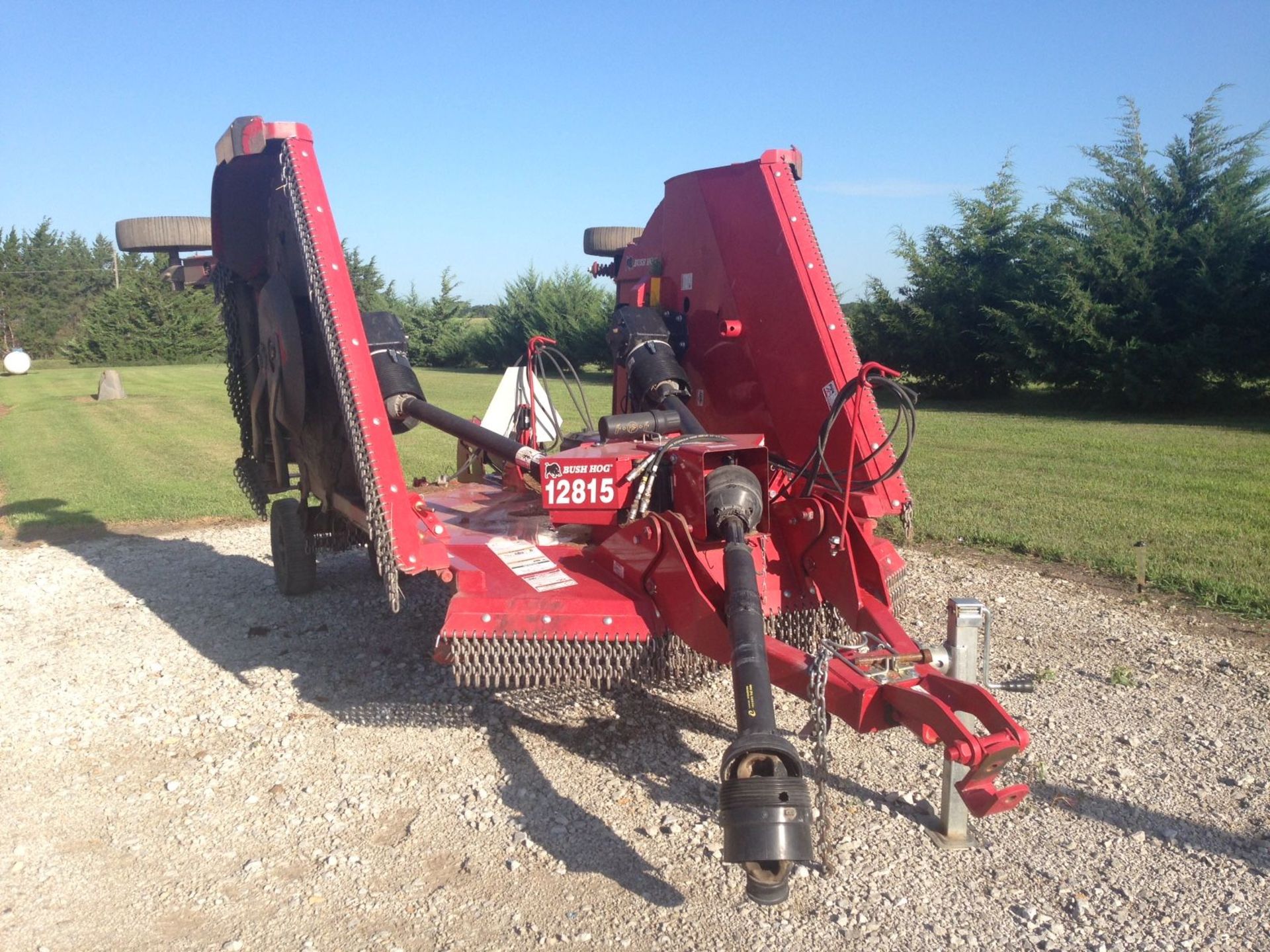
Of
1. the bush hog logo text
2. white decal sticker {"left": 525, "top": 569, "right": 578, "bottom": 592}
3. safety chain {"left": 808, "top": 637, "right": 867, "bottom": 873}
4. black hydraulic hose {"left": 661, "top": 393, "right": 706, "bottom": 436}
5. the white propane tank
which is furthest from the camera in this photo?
the white propane tank

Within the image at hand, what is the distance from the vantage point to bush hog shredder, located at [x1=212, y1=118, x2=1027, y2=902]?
2600mm

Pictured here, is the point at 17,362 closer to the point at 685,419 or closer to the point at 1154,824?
the point at 685,419

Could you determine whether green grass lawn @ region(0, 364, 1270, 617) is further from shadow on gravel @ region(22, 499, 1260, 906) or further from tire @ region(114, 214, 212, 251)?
tire @ region(114, 214, 212, 251)

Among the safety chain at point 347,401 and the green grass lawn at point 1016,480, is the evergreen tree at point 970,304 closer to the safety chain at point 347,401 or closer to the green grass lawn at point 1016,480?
the green grass lawn at point 1016,480

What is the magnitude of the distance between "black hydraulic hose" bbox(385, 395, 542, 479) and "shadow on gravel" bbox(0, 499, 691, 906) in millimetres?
926

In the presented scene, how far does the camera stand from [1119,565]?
588 cm

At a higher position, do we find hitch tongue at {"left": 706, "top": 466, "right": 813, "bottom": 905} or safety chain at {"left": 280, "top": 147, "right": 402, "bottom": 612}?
safety chain at {"left": 280, "top": 147, "right": 402, "bottom": 612}

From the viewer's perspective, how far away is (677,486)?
11.3 feet

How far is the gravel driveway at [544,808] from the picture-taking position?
263 centimetres

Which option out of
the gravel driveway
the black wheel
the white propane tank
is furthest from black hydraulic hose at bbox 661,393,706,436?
the white propane tank

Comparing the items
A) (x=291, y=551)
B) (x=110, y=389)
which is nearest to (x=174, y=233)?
(x=291, y=551)

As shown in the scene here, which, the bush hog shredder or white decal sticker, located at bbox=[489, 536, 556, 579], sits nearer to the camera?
the bush hog shredder

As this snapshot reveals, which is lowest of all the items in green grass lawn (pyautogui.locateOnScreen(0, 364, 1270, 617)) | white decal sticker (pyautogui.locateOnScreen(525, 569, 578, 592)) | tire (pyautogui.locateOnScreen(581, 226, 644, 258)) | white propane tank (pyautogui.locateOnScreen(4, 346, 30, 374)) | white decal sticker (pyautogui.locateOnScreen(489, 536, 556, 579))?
green grass lawn (pyautogui.locateOnScreen(0, 364, 1270, 617))

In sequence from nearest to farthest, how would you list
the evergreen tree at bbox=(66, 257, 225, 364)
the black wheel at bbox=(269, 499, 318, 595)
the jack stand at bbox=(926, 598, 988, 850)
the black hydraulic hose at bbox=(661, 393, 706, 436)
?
the jack stand at bbox=(926, 598, 988, 850)
the black hydraulic hose at bbox=(661, 393, 706, 436)
the black wheel at bbox=(269, 499, 318, 595)
the evergreen tree at bbox=(66, 257, 225, 364)
